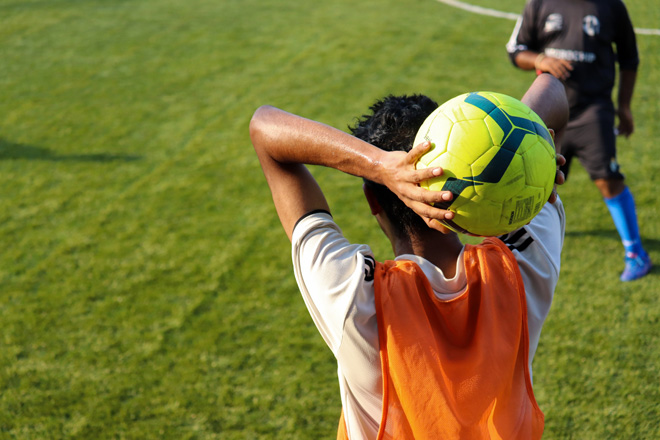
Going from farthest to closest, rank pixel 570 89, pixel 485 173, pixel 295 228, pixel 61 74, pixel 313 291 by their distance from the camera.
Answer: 1. pixel 61 74
2. pixel 570 89
3. pixel 295 228
4. pixel 313 291
5. pixel 485 173

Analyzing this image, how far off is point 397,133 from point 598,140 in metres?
3.67

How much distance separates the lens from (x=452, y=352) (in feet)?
5.93

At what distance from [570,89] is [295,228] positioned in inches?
157

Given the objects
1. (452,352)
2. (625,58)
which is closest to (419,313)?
(452,352)

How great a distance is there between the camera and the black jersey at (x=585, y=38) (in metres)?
5.09

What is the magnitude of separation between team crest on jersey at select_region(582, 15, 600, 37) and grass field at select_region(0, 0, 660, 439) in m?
1.75

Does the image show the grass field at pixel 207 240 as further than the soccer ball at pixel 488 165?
Yes

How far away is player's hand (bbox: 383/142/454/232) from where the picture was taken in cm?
165

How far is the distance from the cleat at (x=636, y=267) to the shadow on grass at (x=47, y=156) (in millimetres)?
5295

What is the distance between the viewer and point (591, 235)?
5754mm

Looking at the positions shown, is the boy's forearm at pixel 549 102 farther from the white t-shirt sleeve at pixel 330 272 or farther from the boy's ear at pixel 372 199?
the white t-shirt sleeve at pixel 330 272

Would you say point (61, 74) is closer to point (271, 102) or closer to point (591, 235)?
point (271, 102)

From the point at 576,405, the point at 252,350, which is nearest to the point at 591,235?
the point at 576,405

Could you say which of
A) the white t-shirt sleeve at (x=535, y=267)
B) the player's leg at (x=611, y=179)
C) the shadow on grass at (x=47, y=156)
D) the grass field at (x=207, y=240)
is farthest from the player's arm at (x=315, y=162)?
the shadow on grass at (x=47, y=156)
